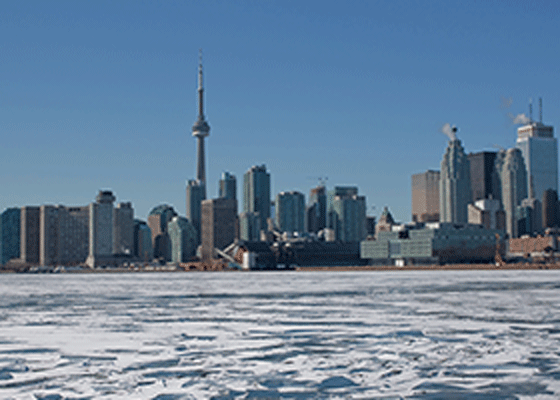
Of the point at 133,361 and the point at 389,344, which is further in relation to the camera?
the point at 389,344

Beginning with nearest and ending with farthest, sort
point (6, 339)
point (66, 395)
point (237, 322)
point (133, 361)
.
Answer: point (66, 395) → point (133, 361) → point (6, 339) → point (237, 322)

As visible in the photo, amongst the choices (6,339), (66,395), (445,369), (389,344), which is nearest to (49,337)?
(6,339)

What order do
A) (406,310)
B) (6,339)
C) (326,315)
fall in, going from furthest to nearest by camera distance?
(406,310), (326,315), (6,339)

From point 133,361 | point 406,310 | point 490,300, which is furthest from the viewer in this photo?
point 490,300

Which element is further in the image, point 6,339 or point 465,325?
point 465,325

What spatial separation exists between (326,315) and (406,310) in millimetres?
5879

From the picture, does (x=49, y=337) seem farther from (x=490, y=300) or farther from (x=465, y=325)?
(x=490, y=300)

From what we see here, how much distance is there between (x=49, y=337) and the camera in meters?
32.1

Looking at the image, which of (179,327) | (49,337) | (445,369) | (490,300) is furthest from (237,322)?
(490,300)

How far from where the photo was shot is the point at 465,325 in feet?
115

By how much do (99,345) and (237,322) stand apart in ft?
33.0

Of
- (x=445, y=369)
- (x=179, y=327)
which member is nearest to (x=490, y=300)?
(x=179, y=327)

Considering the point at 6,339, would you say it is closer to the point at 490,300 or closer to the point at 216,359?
the point at 216,359

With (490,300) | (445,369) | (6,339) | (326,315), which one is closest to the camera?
(445,369)
